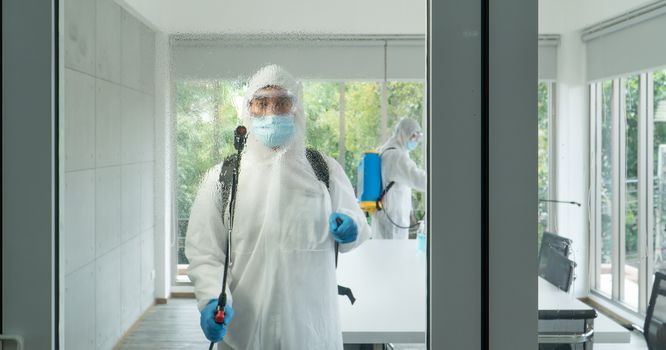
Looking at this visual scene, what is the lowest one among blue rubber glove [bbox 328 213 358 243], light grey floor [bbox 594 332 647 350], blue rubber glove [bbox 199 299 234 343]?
light grey floor [bbox 594 332 647 350]

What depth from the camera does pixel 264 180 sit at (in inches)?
40.1

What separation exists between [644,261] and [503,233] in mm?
323

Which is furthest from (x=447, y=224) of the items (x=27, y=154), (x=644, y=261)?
(x=27, y=154)

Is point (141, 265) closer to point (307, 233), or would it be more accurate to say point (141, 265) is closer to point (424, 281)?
point (307, 233)

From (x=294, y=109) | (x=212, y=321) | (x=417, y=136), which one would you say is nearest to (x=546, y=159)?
(x=417, y=136)

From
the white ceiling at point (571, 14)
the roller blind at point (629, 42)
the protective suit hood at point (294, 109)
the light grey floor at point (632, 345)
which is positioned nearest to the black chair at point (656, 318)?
the light grey floor at point (632, 345)

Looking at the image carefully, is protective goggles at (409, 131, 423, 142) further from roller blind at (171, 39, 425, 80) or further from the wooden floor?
the wooden floor

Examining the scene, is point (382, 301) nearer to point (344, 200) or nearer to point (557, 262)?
point (344, 200)

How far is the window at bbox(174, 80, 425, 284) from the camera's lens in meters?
1.02

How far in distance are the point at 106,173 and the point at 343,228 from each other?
498 millimetres

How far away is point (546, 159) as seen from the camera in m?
1.03

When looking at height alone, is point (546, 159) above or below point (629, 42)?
below

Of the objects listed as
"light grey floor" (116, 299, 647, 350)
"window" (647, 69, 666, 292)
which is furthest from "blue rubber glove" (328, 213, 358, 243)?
"window" (647, 69, 666, 292)

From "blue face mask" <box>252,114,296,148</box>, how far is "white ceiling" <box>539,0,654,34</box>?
54cm
